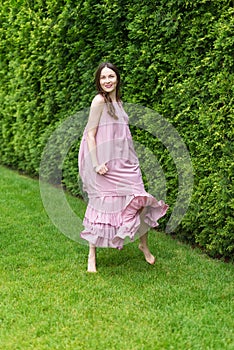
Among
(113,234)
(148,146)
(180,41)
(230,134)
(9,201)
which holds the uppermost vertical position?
(180,41)

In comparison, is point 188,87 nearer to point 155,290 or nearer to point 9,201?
point 155,290

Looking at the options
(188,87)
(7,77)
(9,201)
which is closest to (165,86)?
(188,87)

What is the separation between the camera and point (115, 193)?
4.78m

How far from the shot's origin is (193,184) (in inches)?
215

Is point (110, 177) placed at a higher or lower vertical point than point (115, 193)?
higher

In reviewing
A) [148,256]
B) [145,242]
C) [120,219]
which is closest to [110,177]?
[120,219]

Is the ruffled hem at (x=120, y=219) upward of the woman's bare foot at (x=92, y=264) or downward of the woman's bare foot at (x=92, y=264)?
upward

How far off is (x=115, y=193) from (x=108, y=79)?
3.10 feet

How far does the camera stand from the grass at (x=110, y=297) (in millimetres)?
3633

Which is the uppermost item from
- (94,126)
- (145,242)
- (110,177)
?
(94,126)

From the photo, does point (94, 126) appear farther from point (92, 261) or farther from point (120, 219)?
point (92, 261)

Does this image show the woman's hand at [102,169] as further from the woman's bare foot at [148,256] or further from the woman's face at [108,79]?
the woman's bare foot at [148,256]

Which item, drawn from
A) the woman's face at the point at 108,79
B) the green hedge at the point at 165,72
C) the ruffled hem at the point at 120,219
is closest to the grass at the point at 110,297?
the ruffled hem at the point at 120,219

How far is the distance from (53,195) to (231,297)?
121 inches
